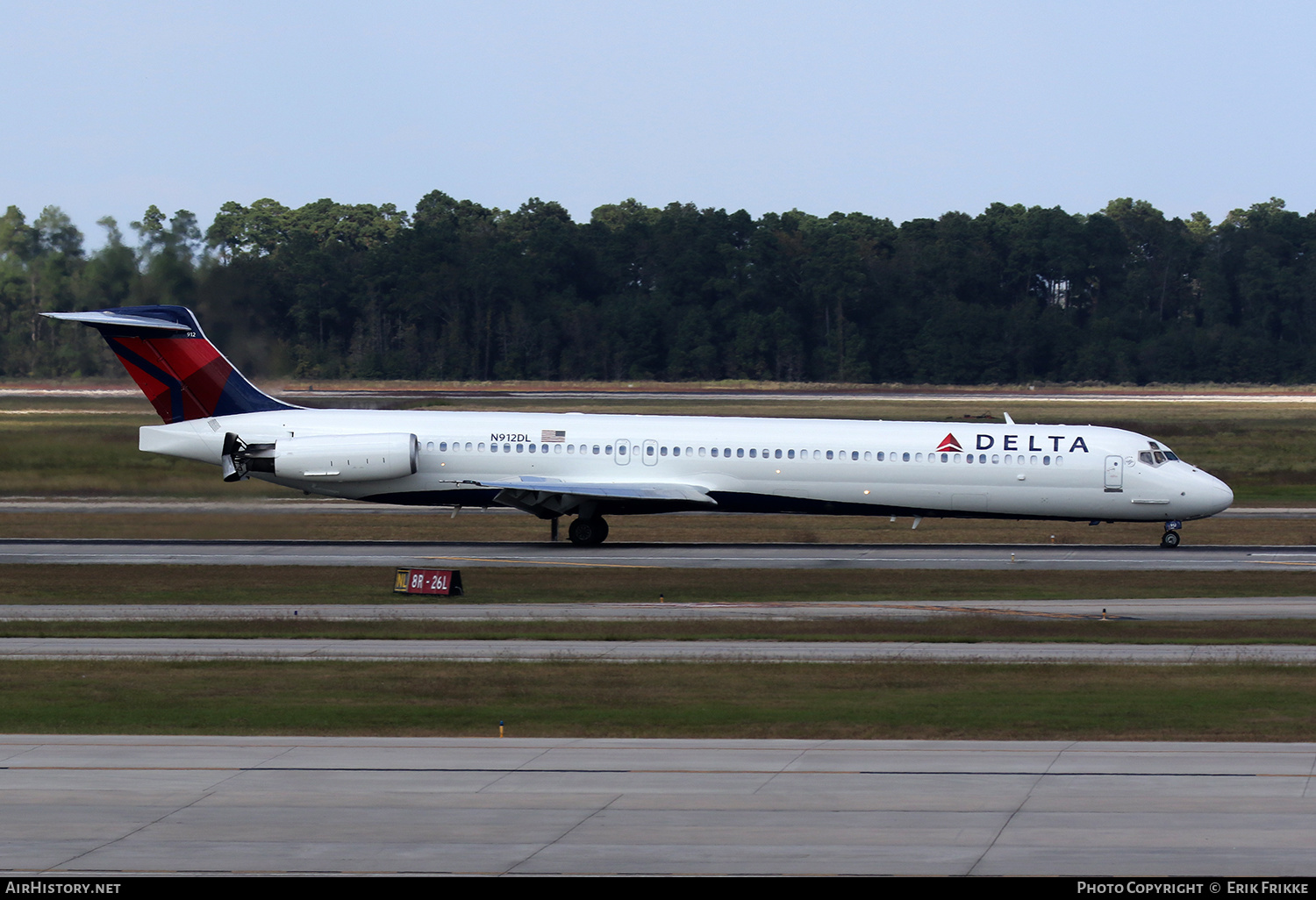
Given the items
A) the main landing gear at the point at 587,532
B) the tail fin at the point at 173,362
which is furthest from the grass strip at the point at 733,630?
the tail fin at the point at 173,362

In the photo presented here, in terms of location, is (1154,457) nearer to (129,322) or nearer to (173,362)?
(173,362)

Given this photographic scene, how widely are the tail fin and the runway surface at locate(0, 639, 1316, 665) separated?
54.3ft

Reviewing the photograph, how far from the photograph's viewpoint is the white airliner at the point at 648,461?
39812 millimetres

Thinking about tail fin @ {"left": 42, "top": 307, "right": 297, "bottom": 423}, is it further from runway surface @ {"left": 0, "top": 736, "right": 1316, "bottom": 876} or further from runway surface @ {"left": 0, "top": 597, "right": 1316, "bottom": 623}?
runway surface @ {"left": 0, "top": 736, "right": 1316, "bottom": 876}

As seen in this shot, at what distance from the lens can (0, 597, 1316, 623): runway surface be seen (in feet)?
91.0

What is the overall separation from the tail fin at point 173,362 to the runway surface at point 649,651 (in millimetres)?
16540

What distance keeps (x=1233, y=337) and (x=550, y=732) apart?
13659 cm

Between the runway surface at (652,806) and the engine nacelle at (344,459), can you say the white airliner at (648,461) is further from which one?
the runway surface at (652,806)

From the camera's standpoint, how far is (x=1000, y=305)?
151 m

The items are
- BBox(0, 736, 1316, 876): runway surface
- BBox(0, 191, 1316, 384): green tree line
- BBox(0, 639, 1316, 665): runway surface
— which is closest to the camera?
BBox(0, 736, 1316, 876): runway surface

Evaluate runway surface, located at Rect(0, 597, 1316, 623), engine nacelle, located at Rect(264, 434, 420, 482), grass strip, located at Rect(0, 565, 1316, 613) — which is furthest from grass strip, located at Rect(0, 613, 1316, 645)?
engine nacelle, located at Rect(264, 434, 420, 482)

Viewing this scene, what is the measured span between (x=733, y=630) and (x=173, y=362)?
2138cm

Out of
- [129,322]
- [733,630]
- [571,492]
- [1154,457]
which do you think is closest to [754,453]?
[571,492]

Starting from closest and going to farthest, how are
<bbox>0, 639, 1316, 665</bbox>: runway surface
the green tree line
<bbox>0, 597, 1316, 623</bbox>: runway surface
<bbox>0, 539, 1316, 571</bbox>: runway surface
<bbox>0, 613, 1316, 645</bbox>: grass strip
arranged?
<bbox>0, 639, 1316, 665</bbox>: runway surface < <bbox>0, 613, 1316, 645</bbox>: grass strip < <bbox>0, 597, 1316, 623</bbox>: runway surface < <bbox>0, 539, 1316, 571</bbox>: runway surface < the green tree line
